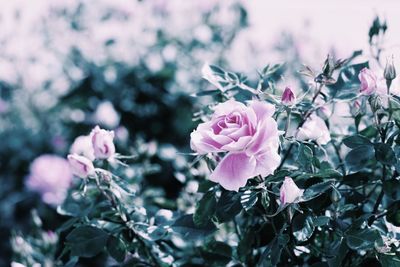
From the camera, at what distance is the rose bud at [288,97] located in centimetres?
86

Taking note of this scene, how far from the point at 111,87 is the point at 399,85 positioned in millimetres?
1462

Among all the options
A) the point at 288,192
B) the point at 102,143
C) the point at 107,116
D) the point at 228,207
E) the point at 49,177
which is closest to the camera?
the point at 288,192

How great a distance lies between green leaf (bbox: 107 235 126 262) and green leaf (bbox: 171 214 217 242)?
3.5 inches

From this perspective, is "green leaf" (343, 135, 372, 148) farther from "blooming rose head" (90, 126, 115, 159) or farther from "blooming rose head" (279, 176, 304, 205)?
"blooming rose head" (90, 126, 115, 159)

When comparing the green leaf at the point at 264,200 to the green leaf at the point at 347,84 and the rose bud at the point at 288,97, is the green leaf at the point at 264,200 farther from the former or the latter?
the green leaf at the point at 347,84

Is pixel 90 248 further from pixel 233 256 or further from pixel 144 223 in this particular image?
pixel 233 256

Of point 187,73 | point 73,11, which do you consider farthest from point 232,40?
point 73,11

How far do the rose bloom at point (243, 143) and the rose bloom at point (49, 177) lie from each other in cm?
151

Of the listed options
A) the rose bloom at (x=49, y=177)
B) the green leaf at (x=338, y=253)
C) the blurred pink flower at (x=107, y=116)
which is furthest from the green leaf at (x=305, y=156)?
the rose bloom at (x=49, y=177)

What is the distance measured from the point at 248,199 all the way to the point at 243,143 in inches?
3.4

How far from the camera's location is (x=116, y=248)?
1.00 metres

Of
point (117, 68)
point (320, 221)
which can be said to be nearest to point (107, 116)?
point (117, 68)

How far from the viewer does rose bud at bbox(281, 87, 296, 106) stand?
0.86 m

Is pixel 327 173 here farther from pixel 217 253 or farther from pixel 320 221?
pixel 217 253
